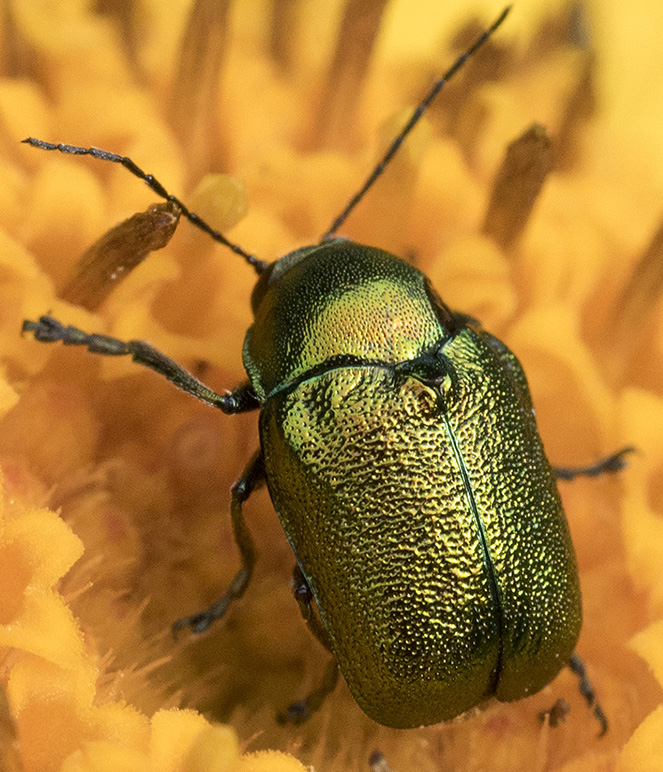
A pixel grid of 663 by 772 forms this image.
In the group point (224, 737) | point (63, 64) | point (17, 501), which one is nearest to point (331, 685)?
point (224, 737)

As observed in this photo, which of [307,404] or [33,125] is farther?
[33,125]

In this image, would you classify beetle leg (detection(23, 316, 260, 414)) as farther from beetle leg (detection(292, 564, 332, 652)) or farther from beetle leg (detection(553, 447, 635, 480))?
beetle leg (detection(553, 447, 635, 480))

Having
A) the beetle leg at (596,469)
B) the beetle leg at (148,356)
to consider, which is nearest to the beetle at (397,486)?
the beetle leg at (148,356)

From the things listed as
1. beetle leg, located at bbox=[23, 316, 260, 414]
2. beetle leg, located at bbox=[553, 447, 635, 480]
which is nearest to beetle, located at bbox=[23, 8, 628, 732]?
beetle leg, located at bbox=[23, 316, 260, 414]

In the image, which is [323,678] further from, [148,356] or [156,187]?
[156,187]

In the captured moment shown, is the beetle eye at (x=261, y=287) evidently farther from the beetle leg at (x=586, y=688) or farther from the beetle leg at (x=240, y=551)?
the beetle leg at (x=586, y=688)

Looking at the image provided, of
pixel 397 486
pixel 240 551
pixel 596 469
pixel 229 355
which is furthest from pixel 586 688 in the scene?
pixel 229 355

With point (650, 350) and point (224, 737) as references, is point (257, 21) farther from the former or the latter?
point (224, 737)
